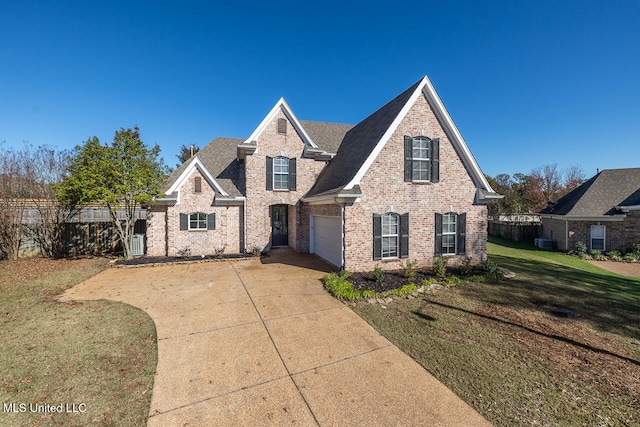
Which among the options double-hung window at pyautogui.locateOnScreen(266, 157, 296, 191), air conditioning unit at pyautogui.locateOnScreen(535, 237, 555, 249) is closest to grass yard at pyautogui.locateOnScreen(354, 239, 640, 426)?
double-hung window at pyautogui.locateOnScreen(266, 157, 296, 191)

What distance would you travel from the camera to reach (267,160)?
14.5m

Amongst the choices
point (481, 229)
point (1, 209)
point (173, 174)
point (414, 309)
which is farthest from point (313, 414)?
point (1, 209)

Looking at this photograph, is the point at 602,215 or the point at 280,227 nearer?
the point at 280,227

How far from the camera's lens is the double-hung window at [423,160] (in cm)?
1093

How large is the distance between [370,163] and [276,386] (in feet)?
27.0

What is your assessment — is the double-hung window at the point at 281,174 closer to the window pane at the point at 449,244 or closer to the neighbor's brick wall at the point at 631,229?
the window pane at the point at 449,244

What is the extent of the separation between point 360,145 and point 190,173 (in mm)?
8825

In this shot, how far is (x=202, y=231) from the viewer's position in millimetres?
13977

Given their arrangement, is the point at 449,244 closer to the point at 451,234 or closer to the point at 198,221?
the point at 451,234

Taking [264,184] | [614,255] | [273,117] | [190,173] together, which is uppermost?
[273,117]

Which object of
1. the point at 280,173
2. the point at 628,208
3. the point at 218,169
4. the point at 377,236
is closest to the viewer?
the point at 377,236

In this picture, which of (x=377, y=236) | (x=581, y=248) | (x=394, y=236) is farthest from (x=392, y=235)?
(x=581, y=248)

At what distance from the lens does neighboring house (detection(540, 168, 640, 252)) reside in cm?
1719

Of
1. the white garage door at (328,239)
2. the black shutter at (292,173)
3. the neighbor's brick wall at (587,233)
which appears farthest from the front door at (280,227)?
the neighbor's brick wall at (587,233)
